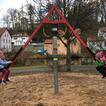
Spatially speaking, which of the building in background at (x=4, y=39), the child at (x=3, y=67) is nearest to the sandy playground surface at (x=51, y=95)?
the child at (x=3, y=67)

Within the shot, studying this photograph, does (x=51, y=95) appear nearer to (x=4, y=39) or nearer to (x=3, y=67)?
(x=3, y=67)

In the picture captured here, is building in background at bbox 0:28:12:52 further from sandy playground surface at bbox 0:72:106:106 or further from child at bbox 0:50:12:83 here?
child at bbox 0:50:12:83

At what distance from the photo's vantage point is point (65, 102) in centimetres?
1080

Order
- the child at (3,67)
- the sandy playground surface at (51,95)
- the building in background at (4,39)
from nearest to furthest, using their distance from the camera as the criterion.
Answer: the sandy playground surface at (51,95), the child at (3,67), the building in background at (4,39)

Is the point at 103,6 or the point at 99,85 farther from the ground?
the point at 103,6

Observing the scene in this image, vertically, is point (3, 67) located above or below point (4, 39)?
below

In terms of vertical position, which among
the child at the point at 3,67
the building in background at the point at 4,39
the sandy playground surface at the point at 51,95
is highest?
the building in background at the point at 4,39

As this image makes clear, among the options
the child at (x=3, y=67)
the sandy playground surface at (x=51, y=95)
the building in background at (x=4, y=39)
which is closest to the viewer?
the sandy playground surface at (x=51, y=95)

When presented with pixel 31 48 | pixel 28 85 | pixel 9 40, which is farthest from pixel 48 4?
pixel 9 40

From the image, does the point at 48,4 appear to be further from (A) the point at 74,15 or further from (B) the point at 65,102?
(B) the point at 65,102

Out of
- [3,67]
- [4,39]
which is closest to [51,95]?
[3,67]

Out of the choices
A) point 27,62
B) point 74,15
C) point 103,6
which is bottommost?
point 27,62

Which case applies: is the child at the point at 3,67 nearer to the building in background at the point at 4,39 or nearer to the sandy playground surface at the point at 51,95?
the sandy playground surface at the point at 51,95

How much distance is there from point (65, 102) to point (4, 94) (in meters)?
2.75
